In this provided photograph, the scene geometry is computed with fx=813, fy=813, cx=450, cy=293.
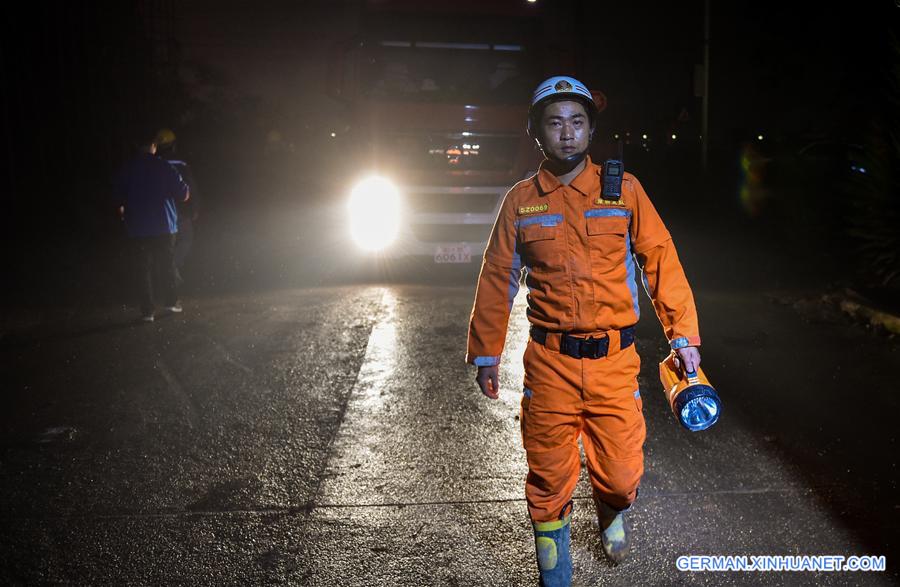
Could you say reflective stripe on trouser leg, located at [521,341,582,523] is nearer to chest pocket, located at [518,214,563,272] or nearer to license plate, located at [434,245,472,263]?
chest pocket, located at [518,214,563,272]

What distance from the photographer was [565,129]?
3.13 meters

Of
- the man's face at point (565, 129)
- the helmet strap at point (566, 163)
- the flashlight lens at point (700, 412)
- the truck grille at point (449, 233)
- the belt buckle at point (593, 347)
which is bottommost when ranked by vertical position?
the truck grille at point (449, 233)

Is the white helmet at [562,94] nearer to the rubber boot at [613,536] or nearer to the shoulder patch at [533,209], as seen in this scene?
the shoulder patch at [533,209]

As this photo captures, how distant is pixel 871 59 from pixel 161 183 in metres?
12.4

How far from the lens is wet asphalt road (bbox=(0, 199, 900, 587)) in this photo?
3502mm

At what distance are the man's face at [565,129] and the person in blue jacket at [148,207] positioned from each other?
638cm

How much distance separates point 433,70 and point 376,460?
23.3 feet

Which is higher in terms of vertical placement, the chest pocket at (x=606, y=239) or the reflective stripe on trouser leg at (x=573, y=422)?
the chest pocket at (x=606, y=239)

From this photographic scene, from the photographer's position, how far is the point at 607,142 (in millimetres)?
11227

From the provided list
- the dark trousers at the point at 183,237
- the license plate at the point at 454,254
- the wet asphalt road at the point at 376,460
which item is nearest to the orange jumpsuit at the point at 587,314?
the wet asphalt road at the point at 376,460

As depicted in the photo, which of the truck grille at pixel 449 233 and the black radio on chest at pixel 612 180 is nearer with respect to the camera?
the black radio on chest at pixel 612 180

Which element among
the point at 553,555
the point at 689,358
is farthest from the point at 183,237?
the point at 689,358

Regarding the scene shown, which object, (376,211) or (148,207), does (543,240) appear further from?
(376,211)

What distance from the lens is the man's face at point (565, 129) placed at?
123 inches
